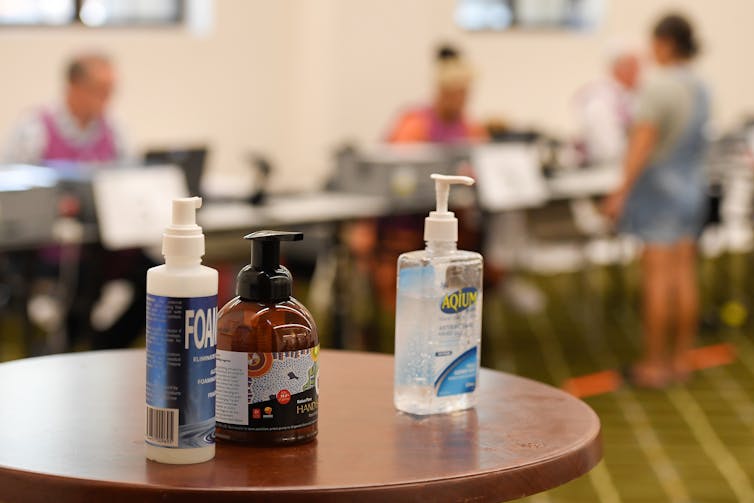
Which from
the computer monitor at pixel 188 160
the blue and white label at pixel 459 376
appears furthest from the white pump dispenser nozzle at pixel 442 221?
the computer monitor at pixel 188 160

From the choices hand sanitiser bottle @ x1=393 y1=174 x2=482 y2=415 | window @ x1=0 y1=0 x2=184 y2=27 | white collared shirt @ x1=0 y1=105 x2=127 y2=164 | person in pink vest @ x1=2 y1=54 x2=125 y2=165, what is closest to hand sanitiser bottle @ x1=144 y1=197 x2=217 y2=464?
hand sanitiser bottle @ x1=393 y1=174 x2=482 y2=415

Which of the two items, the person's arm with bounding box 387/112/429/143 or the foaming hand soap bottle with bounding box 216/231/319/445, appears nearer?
the foaming hand soap bottle with bounding box 216/231/319/445

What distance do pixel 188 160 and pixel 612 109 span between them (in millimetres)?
3745

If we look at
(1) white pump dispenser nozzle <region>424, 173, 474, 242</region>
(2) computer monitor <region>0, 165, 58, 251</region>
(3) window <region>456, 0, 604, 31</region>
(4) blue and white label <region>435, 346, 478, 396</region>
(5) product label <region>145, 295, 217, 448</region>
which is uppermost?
(3) window <region>456, 0, 604, 31</region>

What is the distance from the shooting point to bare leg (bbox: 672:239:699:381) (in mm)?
5117

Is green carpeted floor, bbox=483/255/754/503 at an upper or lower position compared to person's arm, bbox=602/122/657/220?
lower

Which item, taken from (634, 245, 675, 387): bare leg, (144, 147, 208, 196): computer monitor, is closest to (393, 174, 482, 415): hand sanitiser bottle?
(144, 147, 208, 196): computer monitor

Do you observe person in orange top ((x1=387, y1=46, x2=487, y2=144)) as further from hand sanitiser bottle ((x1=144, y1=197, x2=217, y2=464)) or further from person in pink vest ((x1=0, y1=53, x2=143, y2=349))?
hand sanitiser bottle ((x1=144, y1=197, x2=217, y2=464))

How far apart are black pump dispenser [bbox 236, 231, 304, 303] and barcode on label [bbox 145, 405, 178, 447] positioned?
0.49 feet

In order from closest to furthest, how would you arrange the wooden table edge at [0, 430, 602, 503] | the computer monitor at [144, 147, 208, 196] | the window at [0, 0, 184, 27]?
1. the wooden table edge at [0, 430, 602, 503]
2. the computer monitor at [144, 147, 208, 196]
3. the window at [0, 0, 184, 27]

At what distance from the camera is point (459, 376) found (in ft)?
4.40

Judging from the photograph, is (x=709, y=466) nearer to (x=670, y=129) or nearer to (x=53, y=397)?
(x=670, y=129)

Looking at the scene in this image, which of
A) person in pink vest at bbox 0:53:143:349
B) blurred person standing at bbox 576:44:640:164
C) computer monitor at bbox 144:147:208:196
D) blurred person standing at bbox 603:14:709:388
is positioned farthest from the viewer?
blurred person standing at bbox 576:44:640:164

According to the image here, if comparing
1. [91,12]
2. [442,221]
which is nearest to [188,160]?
[91,12]
